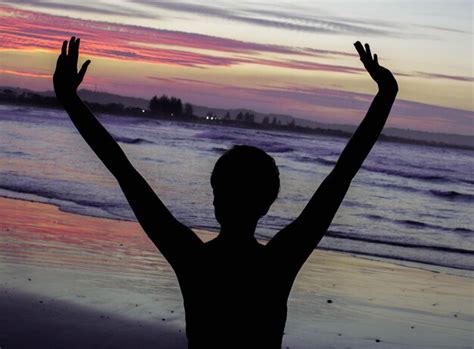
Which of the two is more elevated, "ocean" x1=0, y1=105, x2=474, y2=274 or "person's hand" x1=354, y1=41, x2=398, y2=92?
"person's hand" x1=354, y1=41, x2=398, y2=92

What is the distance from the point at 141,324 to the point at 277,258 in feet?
19.7

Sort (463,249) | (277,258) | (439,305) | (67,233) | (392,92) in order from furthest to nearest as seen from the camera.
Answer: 1. (463,249)
2. (67,233)
3. (439,305)
4. (392,92)
5. (277,258)

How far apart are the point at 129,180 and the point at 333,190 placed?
477 millimetres

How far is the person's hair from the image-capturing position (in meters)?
1.77

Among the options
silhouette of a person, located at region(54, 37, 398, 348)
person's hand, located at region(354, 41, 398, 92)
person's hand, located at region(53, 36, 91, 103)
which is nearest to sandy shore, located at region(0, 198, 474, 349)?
person's hand, located at region(53, 36, 91, 103)

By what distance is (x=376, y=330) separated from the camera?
799 cm

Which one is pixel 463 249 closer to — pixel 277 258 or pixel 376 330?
pixel 376 330

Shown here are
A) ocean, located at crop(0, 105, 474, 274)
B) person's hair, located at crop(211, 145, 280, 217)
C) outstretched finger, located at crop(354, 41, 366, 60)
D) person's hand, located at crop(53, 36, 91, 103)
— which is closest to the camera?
person's hair, located at crop(211, 145, 280, 217)

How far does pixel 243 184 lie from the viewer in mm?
1790

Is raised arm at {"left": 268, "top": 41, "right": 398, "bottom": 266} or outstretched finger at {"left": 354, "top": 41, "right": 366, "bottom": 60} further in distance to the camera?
outstretched finger at {"left": 354, "top": 41, "right": 366, "bottom": 60}

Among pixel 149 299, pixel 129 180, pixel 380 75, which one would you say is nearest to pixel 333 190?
pixel 380 75

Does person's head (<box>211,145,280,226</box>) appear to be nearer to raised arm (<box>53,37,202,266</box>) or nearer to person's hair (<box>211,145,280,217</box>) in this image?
person's hair (<box>211,145,280,217</box>)

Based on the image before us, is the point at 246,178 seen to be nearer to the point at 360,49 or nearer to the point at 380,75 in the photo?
the point at 380,75

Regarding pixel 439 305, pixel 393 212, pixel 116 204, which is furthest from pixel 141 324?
pixel 393 212
